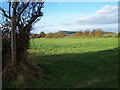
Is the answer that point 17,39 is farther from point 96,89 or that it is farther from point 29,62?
point 96,89

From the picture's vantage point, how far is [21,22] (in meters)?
12.8

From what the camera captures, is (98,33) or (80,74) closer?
(80,74)

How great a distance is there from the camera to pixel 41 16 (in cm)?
1311

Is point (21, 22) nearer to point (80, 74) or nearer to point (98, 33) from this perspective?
point (80, 74)

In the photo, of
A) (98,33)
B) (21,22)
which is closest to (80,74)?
(21,22)

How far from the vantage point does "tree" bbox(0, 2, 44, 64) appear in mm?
12500

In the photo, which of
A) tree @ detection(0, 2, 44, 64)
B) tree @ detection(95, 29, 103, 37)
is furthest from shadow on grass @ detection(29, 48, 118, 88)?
tree @ detection(95, 29, 103, 37)

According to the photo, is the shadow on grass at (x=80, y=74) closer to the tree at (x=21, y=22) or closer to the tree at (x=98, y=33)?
the tree at (x=21, y=22)

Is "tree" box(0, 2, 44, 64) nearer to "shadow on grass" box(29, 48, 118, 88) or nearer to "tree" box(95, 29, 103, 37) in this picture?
"shadow on grass" box(29, 48, 118, 88)

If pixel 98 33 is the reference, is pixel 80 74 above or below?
below

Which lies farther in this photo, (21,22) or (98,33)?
(98,33)

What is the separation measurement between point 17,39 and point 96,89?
4236 millimetres

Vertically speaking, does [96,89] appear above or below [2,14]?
below

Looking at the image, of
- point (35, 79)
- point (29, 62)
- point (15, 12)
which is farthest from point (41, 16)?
point (35, 79)
